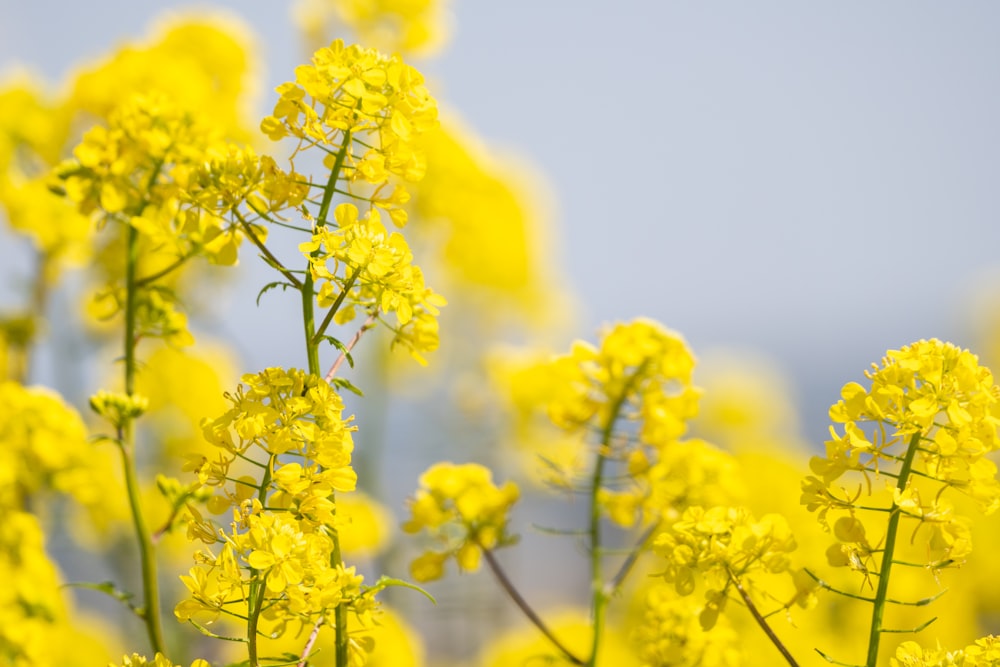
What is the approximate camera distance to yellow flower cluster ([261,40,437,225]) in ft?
3.02

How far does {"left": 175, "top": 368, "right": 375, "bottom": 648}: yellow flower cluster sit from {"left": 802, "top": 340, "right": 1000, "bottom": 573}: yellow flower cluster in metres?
0.44

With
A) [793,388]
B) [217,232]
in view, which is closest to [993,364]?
[793,388]

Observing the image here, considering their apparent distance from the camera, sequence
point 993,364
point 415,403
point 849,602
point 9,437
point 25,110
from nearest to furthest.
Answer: point 9,437 < point 849,602 < point 25,110 < point 415,403 < point 993,364

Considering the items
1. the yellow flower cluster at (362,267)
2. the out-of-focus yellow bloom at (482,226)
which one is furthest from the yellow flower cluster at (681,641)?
the out-of-focus yellow bloom at (482,226)

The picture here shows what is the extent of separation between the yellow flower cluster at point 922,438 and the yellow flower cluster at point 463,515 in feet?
1.67

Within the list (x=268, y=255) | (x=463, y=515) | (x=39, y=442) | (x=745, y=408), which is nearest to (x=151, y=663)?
(x=268, y=255)

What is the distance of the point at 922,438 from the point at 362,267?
1.77 feet

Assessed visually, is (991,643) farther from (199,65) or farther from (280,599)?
(199,65)

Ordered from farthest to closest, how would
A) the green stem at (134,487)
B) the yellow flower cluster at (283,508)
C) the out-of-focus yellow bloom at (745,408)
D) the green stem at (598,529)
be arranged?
the out-of-focus yellow bloom at (745,408) < the green stem at (598,529) < the green stem at (134,487) < the yellow flower cluster at (283,508)

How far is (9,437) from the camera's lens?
1.67 m

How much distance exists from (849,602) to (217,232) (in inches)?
82.5

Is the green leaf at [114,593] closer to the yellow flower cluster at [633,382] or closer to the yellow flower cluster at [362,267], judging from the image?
the yellow flower cluster at [362,267]

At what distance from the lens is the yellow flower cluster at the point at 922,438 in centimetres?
91

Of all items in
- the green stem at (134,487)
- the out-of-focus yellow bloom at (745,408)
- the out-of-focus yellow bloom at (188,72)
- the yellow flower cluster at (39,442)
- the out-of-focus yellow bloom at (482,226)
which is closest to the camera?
the green stem at (134,487)
